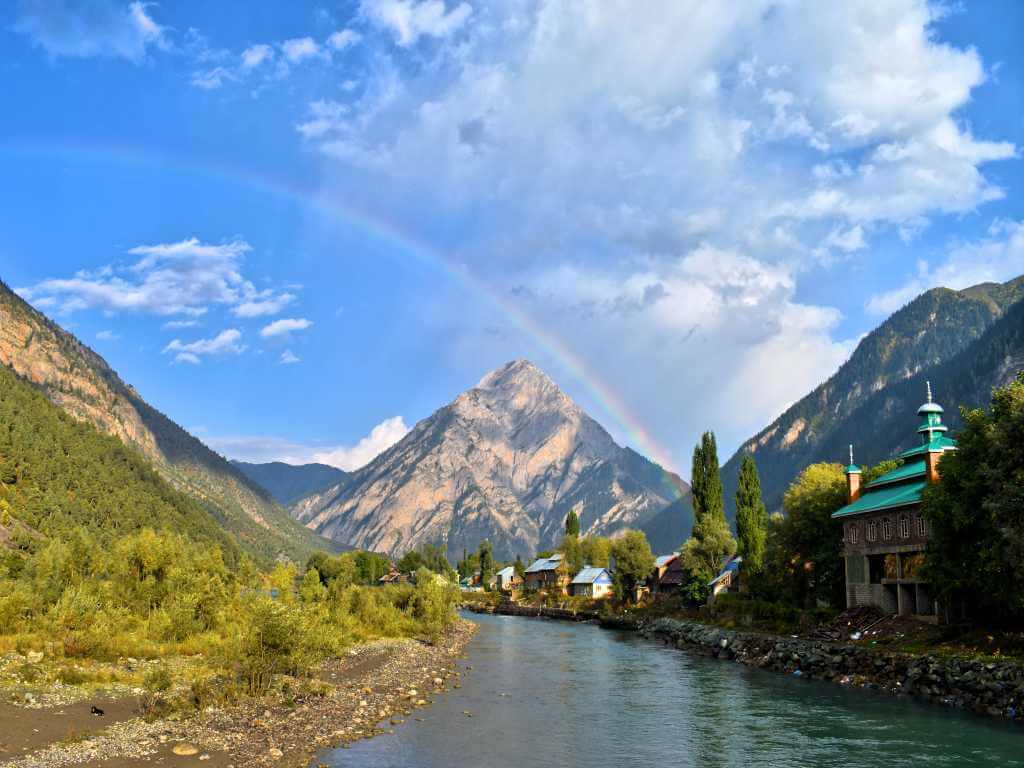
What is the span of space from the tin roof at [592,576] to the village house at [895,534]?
348 feet

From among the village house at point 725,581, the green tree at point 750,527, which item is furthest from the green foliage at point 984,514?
the village house at point 725,581

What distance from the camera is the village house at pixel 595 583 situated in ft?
575

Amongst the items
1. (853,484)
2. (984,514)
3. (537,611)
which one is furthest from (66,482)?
(984,514)

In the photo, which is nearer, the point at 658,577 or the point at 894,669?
the point at 894,669

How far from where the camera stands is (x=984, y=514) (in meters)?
47.7

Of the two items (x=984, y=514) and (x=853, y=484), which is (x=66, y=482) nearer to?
(x=853, y=484)

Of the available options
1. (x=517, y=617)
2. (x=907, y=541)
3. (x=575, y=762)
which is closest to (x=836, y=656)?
(x=907, y=541)

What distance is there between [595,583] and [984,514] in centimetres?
13337

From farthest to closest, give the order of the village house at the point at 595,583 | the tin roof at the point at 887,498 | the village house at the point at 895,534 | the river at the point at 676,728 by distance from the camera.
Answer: the village house at the point at 595,583
the tin roof at the point at 887,498
the village house at the point at 895,534
the river at the point at 676,728

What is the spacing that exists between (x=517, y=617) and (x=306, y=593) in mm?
94084

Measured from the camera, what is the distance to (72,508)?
13675 cm

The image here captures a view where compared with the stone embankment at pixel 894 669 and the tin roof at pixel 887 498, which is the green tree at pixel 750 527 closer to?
the stone embankment at pixel 894 669

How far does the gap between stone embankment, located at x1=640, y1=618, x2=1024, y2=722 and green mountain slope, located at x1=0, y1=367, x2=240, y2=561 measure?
259ft

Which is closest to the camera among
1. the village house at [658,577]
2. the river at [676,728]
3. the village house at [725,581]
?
the river at [676,728]
